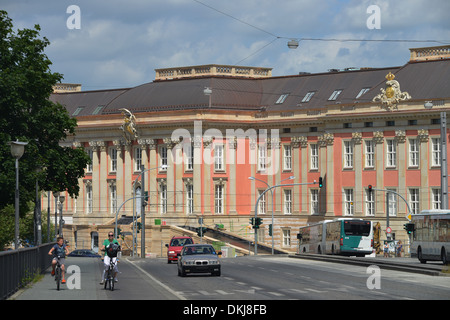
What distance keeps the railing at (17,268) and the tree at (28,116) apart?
4.89 m

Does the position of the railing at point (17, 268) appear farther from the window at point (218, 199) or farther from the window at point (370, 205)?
the window at point (218, 199)

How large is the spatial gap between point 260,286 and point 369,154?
60364mm

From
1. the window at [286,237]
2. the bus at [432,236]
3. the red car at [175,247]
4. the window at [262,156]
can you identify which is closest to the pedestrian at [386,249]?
the window at [286,237]

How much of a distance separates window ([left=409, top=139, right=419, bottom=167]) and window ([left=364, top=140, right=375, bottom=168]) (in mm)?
3834

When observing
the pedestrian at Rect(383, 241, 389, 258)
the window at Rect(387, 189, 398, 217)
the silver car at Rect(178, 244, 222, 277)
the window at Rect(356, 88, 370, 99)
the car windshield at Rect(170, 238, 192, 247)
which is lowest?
the pedestrian at Rect(383, 241, 389, 258)

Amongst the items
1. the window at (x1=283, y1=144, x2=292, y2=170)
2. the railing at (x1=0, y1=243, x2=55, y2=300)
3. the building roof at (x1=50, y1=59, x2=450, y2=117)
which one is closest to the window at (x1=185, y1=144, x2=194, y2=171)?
the building roof at (x1=50, y1=59, x2=450, y2=117)

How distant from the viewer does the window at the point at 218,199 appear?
10656cm

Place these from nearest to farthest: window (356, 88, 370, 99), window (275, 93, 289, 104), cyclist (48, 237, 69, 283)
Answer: cyclist (48, 237, 69, 283)
window (356, 88, 370, 99)
window (275, 93, 289, 104)

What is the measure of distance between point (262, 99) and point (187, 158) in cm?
952

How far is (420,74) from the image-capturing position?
307 feet

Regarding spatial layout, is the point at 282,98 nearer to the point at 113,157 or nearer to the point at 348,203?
the point at 348,203

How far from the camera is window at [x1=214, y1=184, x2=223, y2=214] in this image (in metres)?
107

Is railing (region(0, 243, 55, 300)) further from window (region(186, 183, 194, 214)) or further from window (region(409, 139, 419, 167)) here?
window (region(186, 183, 194, 214))

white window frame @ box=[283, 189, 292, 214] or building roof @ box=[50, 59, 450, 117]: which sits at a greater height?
building roof @ box=[50, 59, 450, 117]
